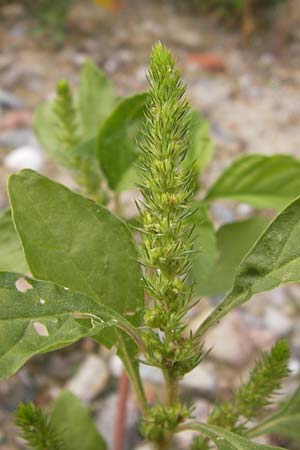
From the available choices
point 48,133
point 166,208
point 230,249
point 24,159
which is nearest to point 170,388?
point 166,208

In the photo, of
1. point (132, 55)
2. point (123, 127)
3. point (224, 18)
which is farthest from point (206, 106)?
point (123, 127)

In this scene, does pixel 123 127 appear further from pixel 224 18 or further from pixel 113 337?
pixel 224 18

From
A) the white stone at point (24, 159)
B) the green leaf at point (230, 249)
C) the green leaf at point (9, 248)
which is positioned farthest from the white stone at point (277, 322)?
the green leaf at point (9, 248)

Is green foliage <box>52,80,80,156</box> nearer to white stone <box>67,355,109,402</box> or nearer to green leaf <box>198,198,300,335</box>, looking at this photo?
green leaf <box>198,198,300,335</box>

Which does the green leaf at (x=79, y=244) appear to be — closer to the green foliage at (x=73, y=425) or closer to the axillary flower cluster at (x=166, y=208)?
the axillary flower cluster at (x=166, y=208)

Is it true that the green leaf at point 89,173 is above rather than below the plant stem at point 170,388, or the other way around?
above

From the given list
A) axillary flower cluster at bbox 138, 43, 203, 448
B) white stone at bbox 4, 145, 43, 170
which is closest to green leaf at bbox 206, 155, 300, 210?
axillary flower cluster at bbox 138, 43, 203, 448

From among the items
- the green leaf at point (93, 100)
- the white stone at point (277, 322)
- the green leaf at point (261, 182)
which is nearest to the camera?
the green leaf at point (261, 182)
